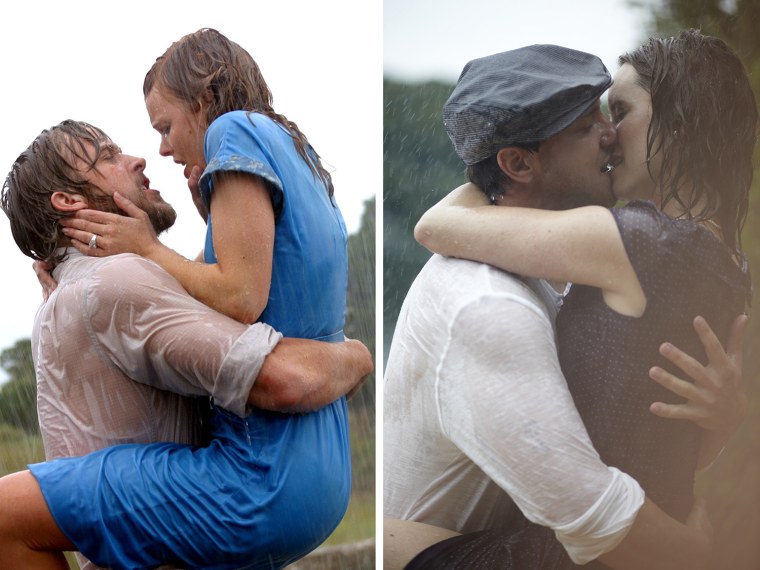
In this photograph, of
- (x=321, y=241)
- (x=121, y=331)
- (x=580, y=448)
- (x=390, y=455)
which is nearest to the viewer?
(x=121, y=331)

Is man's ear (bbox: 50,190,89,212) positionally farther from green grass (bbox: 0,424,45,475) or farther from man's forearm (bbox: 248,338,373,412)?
green grass (bbox: 0,424,45,475)

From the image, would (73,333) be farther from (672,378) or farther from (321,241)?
(672,378)

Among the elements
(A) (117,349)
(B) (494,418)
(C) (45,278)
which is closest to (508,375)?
(B) (494,418)

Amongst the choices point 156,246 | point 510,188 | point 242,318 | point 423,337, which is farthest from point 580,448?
point 156,246

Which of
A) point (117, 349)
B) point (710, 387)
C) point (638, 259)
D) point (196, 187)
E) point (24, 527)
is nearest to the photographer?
point (24, 527)

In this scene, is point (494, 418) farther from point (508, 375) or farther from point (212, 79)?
point (212, 79)

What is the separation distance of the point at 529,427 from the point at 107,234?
3.68 ft

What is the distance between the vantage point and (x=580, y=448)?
259cm

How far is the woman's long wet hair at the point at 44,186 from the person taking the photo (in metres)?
2.41

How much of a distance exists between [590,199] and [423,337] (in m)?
0.56

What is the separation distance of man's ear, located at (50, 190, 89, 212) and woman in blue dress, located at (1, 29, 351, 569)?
Result: 4cm

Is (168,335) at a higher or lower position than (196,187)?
lower

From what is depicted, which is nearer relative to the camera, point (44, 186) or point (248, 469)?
point (248, 469)

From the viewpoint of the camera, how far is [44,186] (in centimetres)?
242
